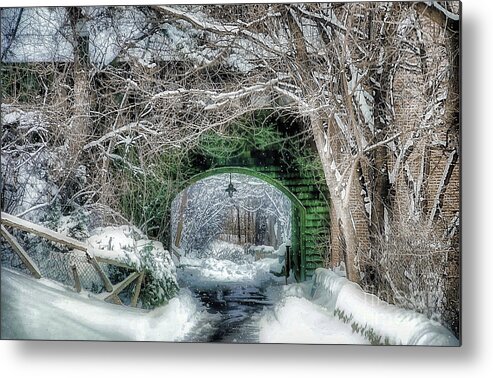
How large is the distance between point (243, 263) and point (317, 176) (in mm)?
656

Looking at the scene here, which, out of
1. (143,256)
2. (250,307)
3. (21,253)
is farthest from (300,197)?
(21,253)

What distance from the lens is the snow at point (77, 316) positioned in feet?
16.9

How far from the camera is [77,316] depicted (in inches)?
204

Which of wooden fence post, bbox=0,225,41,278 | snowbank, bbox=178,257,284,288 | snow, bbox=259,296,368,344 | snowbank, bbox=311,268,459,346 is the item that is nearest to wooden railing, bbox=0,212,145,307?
wooden fence post, bbox=0,225,41,278

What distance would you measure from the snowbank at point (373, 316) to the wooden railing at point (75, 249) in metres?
1.07

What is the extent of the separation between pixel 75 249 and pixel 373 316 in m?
1.76

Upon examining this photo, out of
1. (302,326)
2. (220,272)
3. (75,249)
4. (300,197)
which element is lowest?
(302,326)

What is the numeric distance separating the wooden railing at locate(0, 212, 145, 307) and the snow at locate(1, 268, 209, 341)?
2.3 inches

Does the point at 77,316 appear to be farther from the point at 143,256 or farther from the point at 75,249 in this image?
the point at 143,256

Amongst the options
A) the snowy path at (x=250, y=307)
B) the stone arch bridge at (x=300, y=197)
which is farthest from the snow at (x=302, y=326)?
the stone arch bridge at (x=300, y=197)

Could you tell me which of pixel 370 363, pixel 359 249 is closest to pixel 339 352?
pixel 370 363

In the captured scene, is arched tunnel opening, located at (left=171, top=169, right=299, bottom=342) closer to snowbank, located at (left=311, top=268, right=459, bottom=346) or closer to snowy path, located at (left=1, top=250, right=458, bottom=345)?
snowy path, located at (left=1, top=250, right=458, bottom=345)

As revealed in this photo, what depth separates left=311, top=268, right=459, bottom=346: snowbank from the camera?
495cm

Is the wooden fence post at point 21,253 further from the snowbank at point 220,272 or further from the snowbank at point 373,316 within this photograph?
the snowbank at point 373,316
